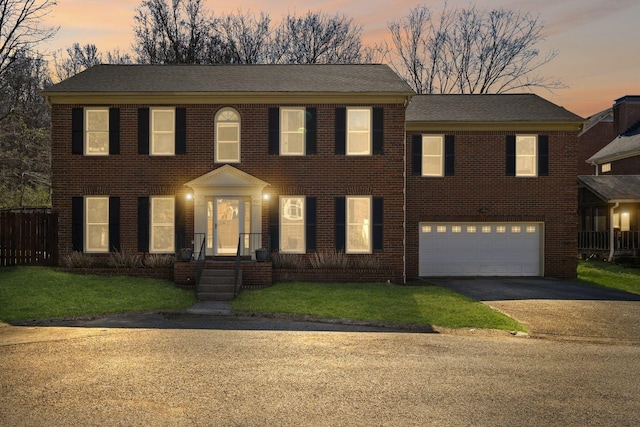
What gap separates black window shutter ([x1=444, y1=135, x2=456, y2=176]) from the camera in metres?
20.6

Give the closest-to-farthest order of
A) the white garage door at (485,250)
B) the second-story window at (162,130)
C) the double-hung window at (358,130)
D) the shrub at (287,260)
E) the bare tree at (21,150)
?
1. the shrub at (287,260)
2. the double-hung window at (358,130)
3. the second-story window at (162,130)
4. the white garage door at (485,250)
5. the bare tree at (21,150)

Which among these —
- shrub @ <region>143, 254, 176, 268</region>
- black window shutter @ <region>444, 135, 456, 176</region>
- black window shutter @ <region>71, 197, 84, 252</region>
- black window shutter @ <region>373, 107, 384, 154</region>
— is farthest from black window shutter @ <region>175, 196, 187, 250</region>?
black window shutter @ <region>444, 135, 456, 176</region>

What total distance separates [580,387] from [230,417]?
15.4 feet

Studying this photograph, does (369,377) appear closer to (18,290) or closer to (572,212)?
(18,290)

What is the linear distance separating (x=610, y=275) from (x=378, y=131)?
11764 mm

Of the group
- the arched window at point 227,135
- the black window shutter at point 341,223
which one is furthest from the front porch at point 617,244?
the arched window at point 227,135

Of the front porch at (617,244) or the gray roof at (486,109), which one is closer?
the gray roof at (486,109)

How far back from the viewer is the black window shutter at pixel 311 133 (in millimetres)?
18547

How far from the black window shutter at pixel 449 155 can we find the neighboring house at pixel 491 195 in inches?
1.6

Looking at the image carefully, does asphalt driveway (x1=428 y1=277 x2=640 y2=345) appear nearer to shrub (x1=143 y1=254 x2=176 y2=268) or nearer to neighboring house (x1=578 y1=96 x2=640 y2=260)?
neighboring house (x1=578 y1=96 x2=640 y2=260)

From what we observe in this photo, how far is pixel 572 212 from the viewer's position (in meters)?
20.5

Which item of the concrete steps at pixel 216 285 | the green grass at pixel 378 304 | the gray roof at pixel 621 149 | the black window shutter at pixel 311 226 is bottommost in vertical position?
the green grass at pixel 378 304

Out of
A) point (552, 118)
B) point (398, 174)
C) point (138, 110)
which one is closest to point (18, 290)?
point (138, 110)

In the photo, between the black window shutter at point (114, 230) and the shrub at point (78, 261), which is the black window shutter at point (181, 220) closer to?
the black window shutter at point (114, 230)
